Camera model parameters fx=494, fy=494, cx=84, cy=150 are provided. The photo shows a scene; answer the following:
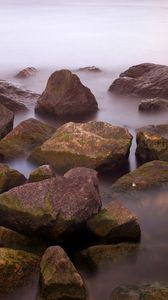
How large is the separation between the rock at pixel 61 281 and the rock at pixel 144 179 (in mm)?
3356

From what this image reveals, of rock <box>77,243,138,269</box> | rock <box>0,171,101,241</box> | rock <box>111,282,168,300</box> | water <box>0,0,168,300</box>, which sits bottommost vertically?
water <box>0,0,168,300</box>

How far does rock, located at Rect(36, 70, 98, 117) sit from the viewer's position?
16.3m

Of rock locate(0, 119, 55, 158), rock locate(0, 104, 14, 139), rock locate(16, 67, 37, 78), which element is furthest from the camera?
rock locate(16, 67, 37, 78)

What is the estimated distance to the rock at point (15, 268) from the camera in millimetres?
7004

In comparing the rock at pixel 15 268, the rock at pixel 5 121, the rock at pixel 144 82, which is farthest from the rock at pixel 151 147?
the rock at pixel 144 82

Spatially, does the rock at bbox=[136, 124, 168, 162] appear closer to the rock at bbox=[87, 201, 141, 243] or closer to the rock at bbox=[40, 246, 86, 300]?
the rock at bbox=[87, 201, 141, 243]

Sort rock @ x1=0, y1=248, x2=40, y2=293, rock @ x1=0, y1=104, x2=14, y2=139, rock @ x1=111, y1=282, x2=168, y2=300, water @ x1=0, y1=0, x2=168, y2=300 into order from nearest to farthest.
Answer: rock @ x1=111, y1=282, x2=168, y2=300 < rock @ x1=0, y1=248, x2=40, y2=293 < water @ x1=0, y1=0, x2=168, y2=300 < rock @ x1=0, y1=104, x2=14, y2=139

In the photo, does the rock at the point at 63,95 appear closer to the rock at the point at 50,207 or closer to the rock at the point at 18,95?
the rock at the point at 18,95

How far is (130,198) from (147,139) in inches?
88.1

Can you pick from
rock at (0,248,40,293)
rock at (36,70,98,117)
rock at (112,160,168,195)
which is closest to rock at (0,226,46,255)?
rock at (0,248,40,293)

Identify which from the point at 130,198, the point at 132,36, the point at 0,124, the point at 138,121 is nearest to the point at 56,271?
the point at 130,198

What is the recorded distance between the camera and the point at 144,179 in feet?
33.4

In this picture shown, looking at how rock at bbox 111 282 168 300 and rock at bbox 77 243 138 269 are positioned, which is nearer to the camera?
rock at bbox 111 282 168 300

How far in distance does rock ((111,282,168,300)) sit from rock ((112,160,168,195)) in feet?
10.4
